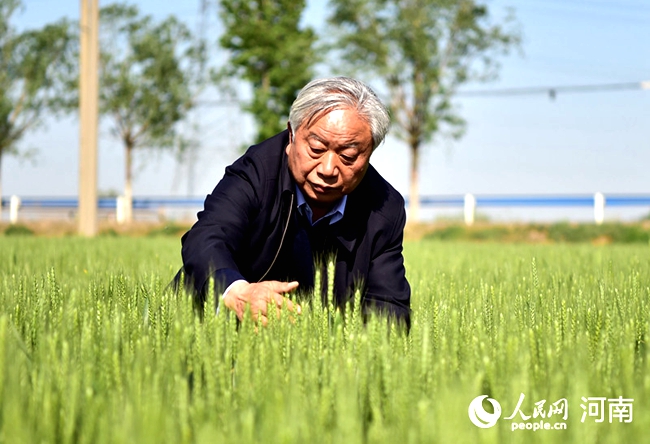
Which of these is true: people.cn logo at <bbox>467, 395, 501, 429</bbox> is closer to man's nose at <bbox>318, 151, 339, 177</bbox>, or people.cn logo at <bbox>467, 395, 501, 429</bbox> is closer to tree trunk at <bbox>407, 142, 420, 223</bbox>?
man's nose at <bbox>318, 151, 339, 177</bbox>

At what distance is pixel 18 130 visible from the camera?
25812 millimetres

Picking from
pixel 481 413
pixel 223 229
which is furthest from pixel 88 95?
pixel 481 413

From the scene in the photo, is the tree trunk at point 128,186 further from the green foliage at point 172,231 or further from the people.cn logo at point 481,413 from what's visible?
the people.cn logo at point 481,413

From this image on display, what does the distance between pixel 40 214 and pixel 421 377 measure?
27345mm

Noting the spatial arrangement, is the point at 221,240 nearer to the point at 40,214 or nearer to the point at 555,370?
the point at 555,370

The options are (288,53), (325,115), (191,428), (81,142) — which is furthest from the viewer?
(288,53)

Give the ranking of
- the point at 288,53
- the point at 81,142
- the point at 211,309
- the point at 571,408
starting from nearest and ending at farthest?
1. the point at 571,408
2. the point at 211,309
3. the point at 81,142
4. the point at 288,53

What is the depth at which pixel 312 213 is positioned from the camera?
2938 mm

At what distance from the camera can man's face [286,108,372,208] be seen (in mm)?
2551

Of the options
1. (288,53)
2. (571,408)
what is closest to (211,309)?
(571,408)

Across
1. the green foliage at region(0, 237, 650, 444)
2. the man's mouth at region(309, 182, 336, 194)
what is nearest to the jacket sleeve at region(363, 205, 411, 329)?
the man's mouth at region(309, 182, 336, 194)

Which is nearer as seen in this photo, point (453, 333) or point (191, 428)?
point (191, 428)

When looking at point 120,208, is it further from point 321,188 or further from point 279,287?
point 279,287

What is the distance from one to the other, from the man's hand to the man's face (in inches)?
19.0
